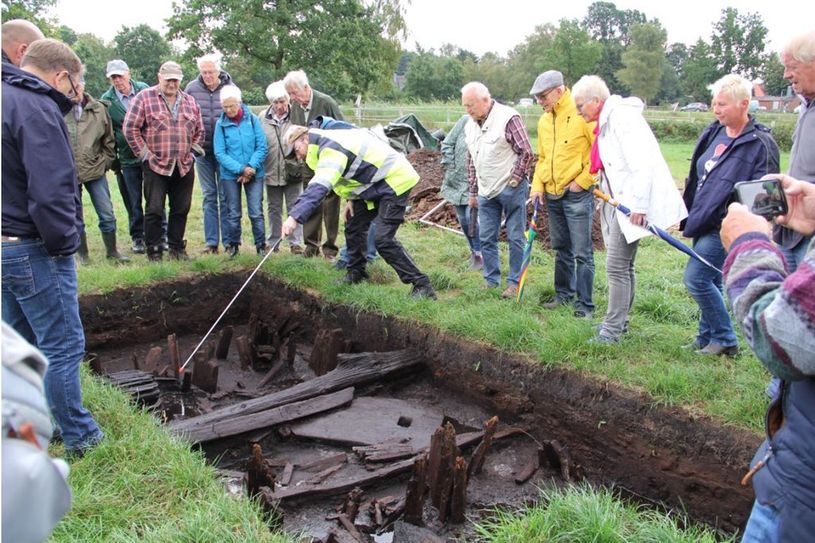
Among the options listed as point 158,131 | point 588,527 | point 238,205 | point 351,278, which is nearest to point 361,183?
point 351,278

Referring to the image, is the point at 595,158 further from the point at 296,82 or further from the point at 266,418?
the point at 296,82

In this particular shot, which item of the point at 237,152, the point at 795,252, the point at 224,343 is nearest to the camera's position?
the point at 795,252

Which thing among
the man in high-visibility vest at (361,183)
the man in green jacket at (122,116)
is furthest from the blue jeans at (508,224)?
the man in green jacket at (122,116)

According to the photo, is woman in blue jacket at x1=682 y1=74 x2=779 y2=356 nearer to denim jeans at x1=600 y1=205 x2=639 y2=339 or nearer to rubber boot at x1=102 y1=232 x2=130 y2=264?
denim jeans at x1=600 y1=205 x2=639 y2=339

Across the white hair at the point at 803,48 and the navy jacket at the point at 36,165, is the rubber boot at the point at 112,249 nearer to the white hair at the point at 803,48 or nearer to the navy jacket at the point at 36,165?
the navy jacket at the point at 36,165

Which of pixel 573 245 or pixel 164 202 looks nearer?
pixel 573 245

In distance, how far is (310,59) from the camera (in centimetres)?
3288

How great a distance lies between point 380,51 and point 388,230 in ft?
114

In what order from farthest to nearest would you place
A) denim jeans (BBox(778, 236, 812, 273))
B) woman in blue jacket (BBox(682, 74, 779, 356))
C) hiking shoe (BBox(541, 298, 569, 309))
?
hiking shoe (BBox(541, 298, 569, 309)) → woman in blue jacket (BBox(682, 74, 779, 356)) → denim jeans (BBox(778, 236, 812, 273))

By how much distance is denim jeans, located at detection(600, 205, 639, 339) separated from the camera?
5488mm

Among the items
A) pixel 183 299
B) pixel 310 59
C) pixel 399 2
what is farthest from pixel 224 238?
pixel 399 2

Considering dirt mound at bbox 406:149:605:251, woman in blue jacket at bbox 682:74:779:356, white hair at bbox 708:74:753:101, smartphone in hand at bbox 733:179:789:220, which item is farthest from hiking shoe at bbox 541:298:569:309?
smartphone in hand at bbox 733:179:789:220

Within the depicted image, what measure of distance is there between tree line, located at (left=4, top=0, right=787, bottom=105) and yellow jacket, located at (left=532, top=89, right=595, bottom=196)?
16.9 meters

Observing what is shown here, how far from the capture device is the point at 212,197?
859 cm
